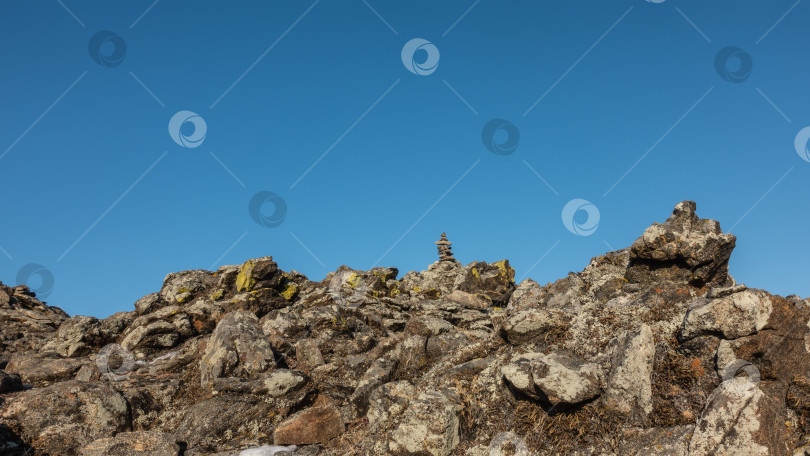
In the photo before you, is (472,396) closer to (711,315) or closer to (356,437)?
(356,437)

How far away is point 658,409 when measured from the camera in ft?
31.7

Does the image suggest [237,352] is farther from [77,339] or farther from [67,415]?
[77,339]

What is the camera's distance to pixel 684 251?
18578mm

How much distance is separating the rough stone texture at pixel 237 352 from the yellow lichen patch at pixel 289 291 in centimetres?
1572

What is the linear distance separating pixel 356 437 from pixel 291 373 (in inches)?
210

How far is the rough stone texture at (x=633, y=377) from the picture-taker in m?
9.80


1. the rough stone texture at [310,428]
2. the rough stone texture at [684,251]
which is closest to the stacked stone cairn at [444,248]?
the rough stone texture at [684,251]

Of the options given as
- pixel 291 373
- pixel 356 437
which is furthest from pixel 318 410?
pixel 291 373

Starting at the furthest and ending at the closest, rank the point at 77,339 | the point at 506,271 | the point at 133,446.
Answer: the point at 506,271
the point at 77,339
the point at 133,446

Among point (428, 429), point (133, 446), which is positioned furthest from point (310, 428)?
point (428, 429)

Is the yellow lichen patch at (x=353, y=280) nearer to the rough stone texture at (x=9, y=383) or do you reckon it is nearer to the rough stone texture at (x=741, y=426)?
the rough stone texture at (x=9, y=383)

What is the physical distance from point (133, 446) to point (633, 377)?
13.4m

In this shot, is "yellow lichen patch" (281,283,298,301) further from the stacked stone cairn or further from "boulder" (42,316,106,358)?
the stacked stone cairn

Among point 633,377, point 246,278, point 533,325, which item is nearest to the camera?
point 633,377
